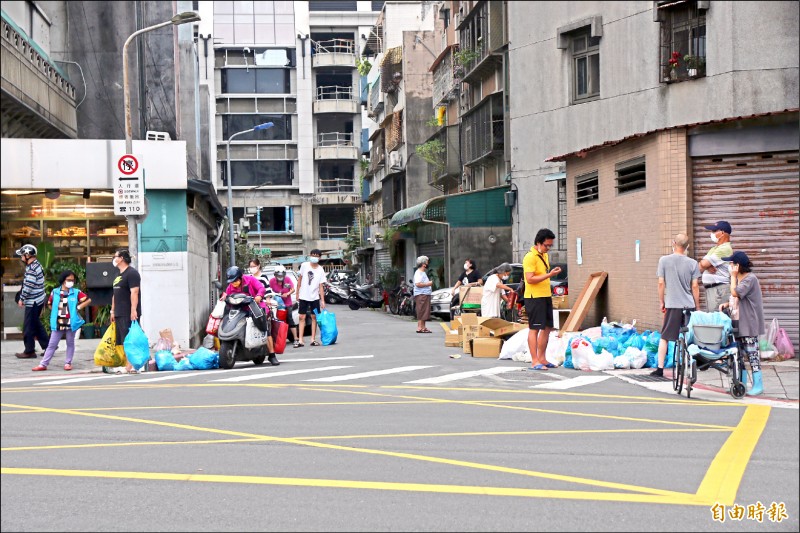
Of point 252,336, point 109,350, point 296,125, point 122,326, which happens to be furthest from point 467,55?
point 296,125

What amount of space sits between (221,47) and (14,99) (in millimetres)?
58411

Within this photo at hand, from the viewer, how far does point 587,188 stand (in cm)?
1945

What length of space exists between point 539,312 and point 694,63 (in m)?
7.95

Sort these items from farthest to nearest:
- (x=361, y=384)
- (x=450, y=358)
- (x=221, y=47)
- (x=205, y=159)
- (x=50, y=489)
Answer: (x=221, y=47)
(x=205, y=159)
(x=450, y=358)
(x=361, y=384)
(x=50, y=489)

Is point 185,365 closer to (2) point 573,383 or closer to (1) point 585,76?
(2) point 573,383

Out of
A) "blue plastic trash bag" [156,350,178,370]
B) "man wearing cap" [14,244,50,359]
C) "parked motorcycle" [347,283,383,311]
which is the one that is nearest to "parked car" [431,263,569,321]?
"blue plastic trash bag" [156,350,178,370]

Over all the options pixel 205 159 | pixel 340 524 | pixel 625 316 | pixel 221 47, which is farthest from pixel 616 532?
pixel 221 47

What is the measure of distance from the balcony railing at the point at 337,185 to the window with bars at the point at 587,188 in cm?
6077

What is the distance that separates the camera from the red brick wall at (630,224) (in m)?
15.8

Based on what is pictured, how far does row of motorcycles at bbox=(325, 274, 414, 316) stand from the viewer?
35.0 m

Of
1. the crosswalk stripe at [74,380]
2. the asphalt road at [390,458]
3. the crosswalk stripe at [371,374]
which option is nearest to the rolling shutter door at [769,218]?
the asphalt road at [390,458]

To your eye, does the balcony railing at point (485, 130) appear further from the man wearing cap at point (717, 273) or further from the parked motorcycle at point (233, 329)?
the parked motorcycle at point (233, 329)

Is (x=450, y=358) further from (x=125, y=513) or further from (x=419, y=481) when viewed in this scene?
(x=125, y=513)

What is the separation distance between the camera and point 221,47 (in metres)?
73.1
